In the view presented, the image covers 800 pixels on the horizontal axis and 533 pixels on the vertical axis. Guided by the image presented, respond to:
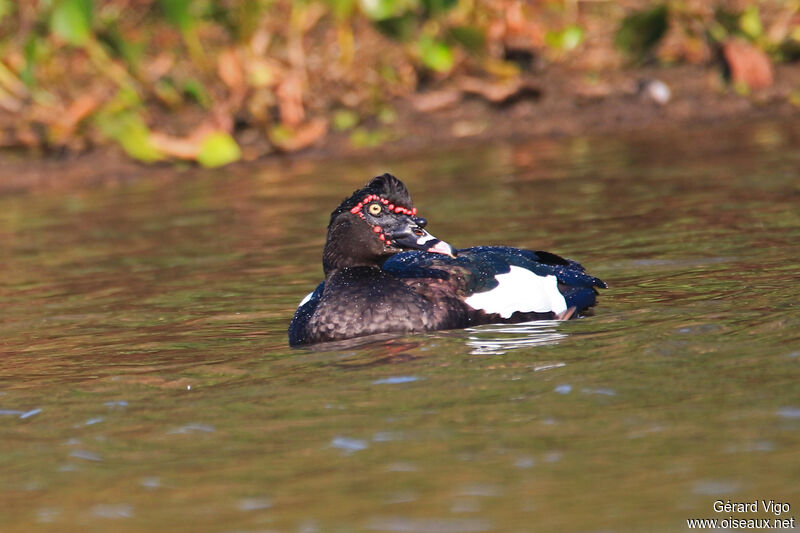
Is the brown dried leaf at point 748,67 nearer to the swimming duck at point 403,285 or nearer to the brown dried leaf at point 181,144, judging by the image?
the brown dried leaf at point 181,144

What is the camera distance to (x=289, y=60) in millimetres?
17141

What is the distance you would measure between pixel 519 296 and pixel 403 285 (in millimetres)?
647

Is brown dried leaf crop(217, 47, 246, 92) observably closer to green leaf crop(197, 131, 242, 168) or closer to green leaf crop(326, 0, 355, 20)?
green leaf crop(197, 131, 242, 168)

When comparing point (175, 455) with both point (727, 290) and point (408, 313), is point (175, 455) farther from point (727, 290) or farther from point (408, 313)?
point (727, 290)

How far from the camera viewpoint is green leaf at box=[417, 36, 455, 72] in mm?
16688

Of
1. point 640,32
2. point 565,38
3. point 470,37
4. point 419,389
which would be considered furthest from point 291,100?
point 419,389

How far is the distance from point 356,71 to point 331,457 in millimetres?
13107

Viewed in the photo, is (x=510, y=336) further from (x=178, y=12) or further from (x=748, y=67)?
(x=748, y=67)

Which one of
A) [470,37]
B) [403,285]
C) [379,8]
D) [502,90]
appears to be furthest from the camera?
[502,90]

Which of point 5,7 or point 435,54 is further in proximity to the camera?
point 5,7

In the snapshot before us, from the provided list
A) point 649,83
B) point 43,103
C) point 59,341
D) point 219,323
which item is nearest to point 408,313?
point 219,323

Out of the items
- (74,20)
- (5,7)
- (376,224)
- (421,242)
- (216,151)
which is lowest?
(421,242)

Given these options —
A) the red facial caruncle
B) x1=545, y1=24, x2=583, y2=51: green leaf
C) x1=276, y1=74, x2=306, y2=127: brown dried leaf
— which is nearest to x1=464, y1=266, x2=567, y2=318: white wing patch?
the red facial caruncle

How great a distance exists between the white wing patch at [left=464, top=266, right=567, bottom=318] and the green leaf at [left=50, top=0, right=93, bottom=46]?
28.9 feet
